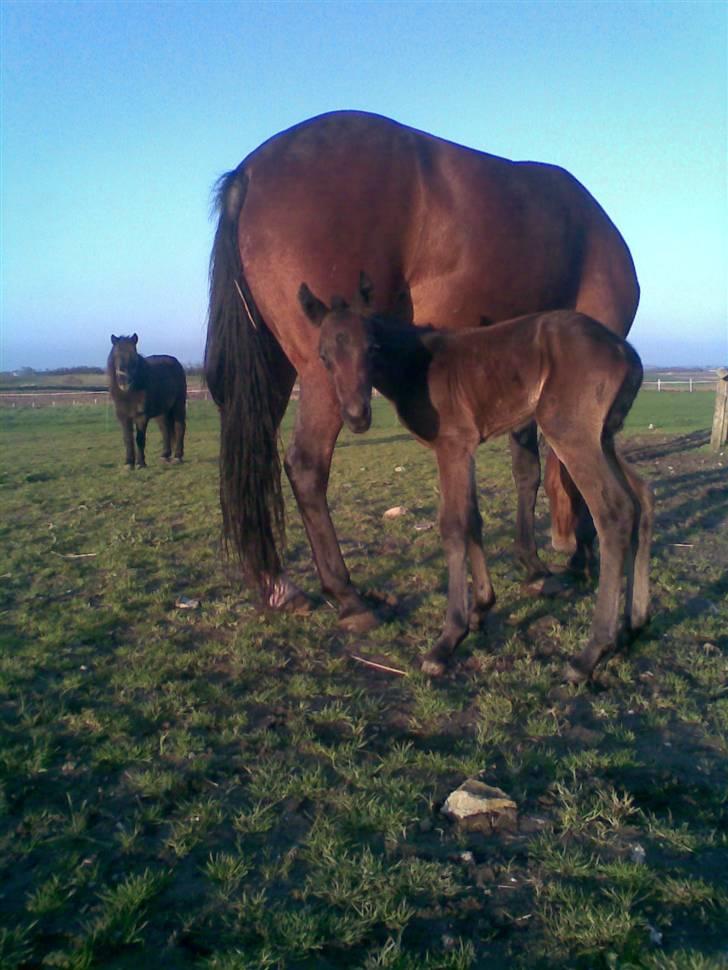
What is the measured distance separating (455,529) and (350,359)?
3.61 feet

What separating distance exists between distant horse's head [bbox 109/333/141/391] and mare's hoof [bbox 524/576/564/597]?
11.2 m

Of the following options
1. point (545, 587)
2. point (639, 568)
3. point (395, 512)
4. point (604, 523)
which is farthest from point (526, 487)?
point (395, 512)

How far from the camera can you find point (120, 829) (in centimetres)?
251

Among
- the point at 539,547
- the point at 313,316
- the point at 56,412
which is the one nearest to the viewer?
the point at 313,316

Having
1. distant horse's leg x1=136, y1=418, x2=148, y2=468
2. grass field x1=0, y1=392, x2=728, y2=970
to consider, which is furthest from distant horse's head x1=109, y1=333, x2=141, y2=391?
grass field x1=0, y1=392, x2=728, y2=970

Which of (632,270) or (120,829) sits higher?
(632,270)

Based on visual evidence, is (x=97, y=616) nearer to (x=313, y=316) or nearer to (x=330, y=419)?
(x=330, y=419)

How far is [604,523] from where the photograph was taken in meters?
3.82

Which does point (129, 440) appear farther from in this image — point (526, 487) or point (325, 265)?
point (325, 265)

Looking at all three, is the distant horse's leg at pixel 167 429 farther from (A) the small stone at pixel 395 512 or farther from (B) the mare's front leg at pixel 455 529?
(B) the mare's front leg at pixel 455 529

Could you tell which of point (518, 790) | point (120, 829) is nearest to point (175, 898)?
point (120, 829)

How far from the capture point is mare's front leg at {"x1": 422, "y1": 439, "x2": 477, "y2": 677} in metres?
3.90

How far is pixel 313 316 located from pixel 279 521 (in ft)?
4.20

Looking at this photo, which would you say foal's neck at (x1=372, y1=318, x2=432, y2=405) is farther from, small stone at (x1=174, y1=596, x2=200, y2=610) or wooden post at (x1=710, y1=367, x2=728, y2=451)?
wooden post at (x1=710, y1=367, x2=728, y2=451)
